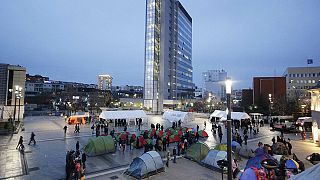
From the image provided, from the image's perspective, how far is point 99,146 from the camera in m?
19.5

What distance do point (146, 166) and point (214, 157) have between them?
5.62m

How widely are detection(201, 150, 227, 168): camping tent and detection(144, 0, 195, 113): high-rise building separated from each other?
215ft

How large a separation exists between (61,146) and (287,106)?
5921cm

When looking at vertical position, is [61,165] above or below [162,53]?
below

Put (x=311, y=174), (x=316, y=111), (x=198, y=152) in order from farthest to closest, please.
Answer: (x=316, y=111) < (x=198, y=152) < (x=311, y=174)

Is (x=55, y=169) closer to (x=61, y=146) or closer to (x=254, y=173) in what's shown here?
(x=61, y=146)

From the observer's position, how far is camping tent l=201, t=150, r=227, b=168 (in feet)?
52.3

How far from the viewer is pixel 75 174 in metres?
13.2

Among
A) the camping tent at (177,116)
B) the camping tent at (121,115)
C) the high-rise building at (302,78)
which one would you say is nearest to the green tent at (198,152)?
the camping tent at (121,115)

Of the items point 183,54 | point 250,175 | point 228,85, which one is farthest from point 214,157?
point 183,54

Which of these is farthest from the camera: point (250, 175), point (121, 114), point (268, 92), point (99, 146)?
point (268, 92)

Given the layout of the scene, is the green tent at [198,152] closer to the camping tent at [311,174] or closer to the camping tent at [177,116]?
the camping tent at [311,174]

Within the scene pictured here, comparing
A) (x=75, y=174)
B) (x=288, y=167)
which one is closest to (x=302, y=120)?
(x=288, y=167)

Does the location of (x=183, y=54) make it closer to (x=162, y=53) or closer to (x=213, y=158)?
(x=162, y=53)
